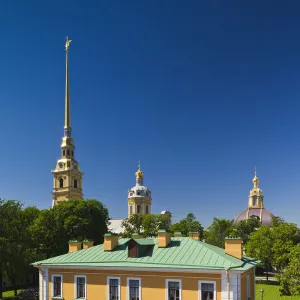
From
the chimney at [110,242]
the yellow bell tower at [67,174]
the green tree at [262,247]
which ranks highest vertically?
the yellow bell tower at [67,174]

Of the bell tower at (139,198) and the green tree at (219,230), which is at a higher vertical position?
the bell tower at (139,198)

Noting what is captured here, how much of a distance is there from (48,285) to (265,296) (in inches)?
966

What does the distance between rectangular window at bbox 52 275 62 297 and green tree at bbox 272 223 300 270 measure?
3375cm

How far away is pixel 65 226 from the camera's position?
5234cm

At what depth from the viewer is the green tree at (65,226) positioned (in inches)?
2024

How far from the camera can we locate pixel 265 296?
130 ft

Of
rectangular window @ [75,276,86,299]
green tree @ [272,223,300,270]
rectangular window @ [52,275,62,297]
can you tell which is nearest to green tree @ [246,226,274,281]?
green tree @ [272,223,300,270]

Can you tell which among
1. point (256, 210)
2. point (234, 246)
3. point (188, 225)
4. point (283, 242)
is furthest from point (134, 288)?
point (256, 210)

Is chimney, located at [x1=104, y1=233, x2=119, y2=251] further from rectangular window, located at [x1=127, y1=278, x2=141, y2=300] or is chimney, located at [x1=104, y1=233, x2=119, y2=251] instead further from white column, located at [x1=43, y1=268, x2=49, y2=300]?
white column, located at [x1=43, y1=268, x2=49, y2=300]

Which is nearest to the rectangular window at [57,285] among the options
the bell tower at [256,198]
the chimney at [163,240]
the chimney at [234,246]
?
the chimney at [163,240]

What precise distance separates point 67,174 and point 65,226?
51271mm

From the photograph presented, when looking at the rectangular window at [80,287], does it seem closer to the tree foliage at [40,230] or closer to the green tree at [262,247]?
the tree foliage at [40,230]

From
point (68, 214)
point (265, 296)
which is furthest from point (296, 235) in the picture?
point (68, 214)

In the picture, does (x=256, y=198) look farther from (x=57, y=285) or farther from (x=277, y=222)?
(x=57, y=285)
